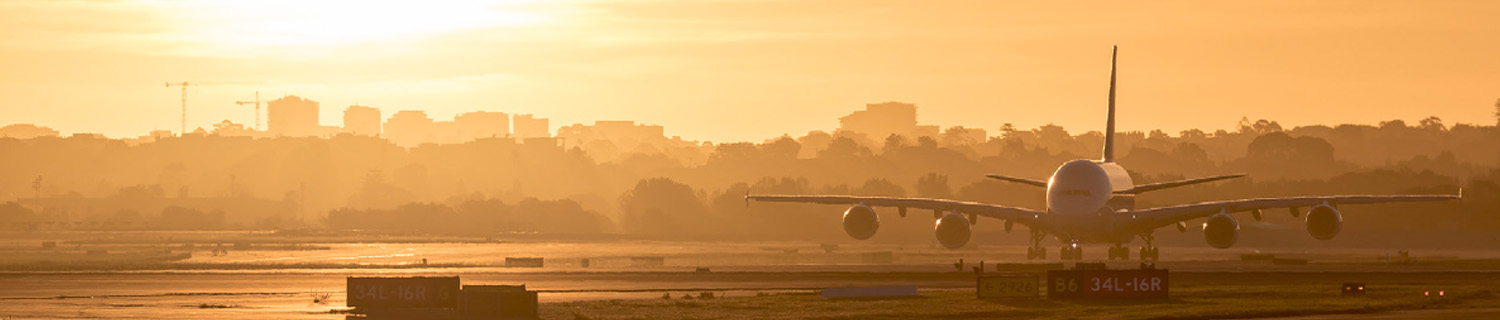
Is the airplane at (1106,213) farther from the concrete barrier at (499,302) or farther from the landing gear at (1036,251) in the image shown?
the concrete barrier at (499,302)

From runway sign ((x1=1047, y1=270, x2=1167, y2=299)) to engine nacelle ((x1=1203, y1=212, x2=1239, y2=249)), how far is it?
62.7 ft

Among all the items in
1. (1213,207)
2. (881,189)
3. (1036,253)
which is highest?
(881,189)

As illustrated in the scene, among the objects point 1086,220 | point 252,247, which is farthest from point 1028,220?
point 252,247

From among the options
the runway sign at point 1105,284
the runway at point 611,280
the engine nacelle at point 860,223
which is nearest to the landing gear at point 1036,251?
the runway at point 611,280

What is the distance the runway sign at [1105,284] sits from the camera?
59.0 m

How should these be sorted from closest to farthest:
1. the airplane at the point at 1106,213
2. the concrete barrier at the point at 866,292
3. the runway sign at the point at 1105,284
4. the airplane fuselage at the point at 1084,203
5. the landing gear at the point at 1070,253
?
the runway sign at the point at 1105,284
the concrete barrier at the point at 866,292
the airplane at the point at 1106,213
the airplane fuselage at the point at 1084,203
the landing gear at the point at 1070,253

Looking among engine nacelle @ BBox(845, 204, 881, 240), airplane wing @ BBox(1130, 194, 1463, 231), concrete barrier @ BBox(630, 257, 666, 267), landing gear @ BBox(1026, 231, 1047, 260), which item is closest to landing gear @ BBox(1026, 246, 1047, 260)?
landing gear @ BBox(1026, 231, 1047, 260)

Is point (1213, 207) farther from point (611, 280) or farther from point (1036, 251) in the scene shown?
point (611, 280)

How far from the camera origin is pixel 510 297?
5269 centimetres

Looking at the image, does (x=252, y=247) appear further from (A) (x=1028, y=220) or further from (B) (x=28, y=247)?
(A) (x=1028, y=220)

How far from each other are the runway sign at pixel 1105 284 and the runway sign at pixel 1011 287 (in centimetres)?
64

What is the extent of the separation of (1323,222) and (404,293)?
39965 mm

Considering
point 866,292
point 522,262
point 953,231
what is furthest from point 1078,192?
point 522,262

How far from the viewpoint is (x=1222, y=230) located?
78.4m
